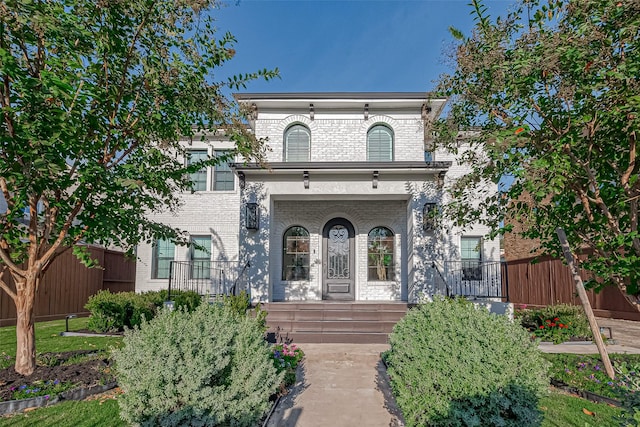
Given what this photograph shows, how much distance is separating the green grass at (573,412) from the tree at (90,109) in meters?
4.91

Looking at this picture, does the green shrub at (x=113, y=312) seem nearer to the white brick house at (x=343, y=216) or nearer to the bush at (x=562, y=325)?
the white brick house at (x=343, y=216)

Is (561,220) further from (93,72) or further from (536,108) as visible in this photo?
(93,72)

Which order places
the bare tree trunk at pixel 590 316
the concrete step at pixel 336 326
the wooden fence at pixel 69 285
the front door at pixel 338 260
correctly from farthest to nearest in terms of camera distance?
the front door at pixel 338 260
the wooden fence at pixel 69 285
the concrete step at pixel 336 326
the bare tree trunk at pixel 590 316

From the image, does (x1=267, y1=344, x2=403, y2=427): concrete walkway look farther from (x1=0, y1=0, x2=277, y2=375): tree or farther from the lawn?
(x1=0, y1=0, x2=277, y2=375): tree

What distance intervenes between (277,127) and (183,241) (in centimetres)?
576

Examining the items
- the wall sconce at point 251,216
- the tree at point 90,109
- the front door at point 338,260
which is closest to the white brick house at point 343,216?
the front door at point 338,260

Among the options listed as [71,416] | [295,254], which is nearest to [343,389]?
[71,416]

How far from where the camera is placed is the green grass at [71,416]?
3.39 meters

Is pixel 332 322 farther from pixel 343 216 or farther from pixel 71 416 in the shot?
pixel 71 416

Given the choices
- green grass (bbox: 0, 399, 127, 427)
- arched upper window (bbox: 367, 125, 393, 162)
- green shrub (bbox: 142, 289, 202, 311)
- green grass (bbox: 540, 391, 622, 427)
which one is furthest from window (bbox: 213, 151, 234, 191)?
green grass (bbox: 540, 391, 622, 427)

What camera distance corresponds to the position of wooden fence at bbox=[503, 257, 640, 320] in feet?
34.2

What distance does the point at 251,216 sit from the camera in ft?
29.4

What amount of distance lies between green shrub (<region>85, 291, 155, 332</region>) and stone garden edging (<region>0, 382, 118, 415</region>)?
414 centimetres

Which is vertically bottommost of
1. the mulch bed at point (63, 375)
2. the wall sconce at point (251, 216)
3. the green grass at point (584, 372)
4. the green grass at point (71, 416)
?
the green grass at point (71, 416)
